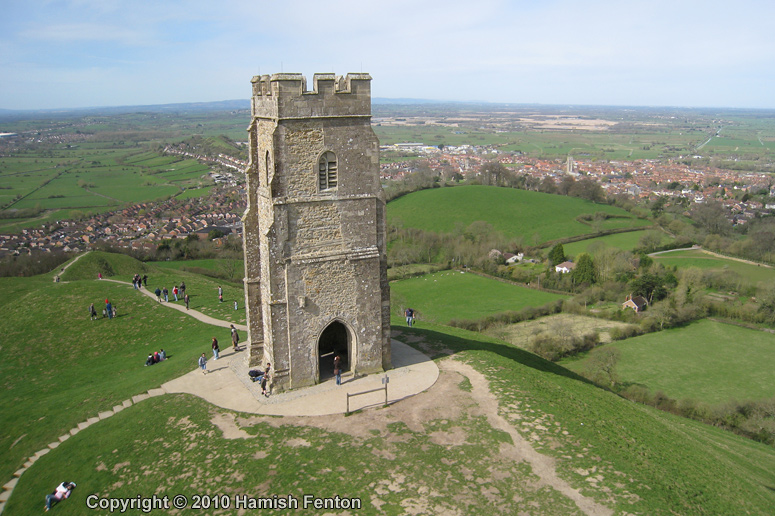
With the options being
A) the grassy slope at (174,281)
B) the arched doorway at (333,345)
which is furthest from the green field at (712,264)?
the arched doorway at (333,345)

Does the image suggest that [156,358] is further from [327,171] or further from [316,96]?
[316,96]

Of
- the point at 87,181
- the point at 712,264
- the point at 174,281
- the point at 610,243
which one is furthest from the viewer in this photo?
the point at 87,181

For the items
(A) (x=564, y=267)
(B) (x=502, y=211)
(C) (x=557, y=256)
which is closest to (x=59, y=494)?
(A) (x=564, y=267)

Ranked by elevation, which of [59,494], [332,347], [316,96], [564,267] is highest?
[316,96]

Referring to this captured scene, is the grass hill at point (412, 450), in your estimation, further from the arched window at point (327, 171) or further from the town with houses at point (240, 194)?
the town with houses at point (240, 194)

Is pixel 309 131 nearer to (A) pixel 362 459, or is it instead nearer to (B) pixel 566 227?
(A) pixel 362 459

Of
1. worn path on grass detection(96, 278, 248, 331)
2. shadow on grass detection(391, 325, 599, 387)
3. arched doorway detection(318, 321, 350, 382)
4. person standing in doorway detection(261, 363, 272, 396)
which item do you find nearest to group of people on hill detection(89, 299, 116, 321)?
worn path on grass detection(96, 278, 248, 331)
